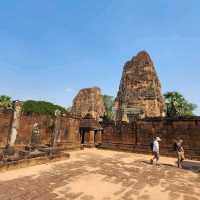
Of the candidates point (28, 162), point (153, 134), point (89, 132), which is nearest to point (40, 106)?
point (89, 132)

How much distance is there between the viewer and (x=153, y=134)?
16031 millimetres

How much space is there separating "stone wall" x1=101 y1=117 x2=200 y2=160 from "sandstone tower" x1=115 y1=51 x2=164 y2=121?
16280 millimetres

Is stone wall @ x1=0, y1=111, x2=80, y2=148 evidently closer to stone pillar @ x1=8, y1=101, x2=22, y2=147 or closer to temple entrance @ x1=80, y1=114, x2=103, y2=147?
temple entrance @ x1=80, y1=114, x2=103, y2=147

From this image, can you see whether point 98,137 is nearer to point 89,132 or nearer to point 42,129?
point 89,132

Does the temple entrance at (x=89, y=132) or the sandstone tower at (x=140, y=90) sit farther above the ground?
the sandstone tower at (x=140, y=90)

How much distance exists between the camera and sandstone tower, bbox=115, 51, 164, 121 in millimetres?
36344

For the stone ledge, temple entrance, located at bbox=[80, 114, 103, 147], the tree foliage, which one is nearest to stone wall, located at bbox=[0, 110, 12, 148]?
the stone ledge

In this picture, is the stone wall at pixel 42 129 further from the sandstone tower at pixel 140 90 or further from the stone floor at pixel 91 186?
the sandstone tower at pixel 140 90

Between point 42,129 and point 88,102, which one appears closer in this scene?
point 42,129

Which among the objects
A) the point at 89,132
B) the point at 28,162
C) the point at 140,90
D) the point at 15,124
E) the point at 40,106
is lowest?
the point at 28,162

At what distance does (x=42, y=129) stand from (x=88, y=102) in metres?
31.9

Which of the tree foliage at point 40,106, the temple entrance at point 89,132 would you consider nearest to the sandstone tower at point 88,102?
the tree foliage at point 40,106

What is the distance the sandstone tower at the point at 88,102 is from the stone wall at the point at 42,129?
2744cm

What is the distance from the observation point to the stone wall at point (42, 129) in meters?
12.8
